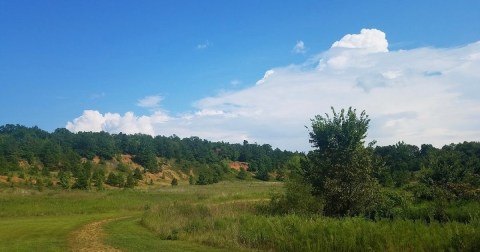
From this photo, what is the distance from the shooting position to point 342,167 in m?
31.1

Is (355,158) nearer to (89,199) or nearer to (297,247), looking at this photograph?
(297,247)

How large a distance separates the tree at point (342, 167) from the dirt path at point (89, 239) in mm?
15121

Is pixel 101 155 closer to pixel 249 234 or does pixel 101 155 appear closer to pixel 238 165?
pixel 238 165

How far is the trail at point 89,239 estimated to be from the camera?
20.1 m

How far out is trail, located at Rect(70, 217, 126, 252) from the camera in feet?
66.0

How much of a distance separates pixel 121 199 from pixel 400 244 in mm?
42668

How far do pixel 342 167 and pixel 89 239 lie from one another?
1709 centimetres

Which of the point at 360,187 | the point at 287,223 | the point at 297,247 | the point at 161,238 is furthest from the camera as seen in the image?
the point at 360,187

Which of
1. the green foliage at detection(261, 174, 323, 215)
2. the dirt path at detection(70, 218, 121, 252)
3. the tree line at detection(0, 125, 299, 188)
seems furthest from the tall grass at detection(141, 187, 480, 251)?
the tree line at detection(0, 125, 299, 188)

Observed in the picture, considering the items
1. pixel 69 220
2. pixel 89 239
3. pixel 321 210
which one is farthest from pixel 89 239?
pixel 321 210

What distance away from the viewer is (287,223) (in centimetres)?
2108

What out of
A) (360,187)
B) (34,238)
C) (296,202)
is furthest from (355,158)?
(34,238)

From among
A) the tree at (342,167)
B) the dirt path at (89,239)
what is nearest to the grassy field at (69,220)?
the dirt path at (89,239)

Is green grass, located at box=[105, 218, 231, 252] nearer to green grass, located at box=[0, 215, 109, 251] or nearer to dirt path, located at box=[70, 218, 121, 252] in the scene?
Result: dirt path, located at box=[70, 218, 121, 252]
